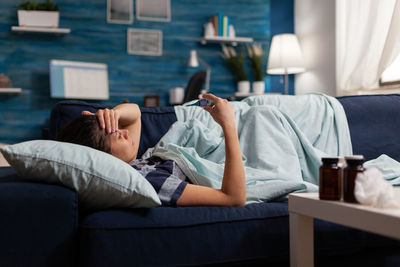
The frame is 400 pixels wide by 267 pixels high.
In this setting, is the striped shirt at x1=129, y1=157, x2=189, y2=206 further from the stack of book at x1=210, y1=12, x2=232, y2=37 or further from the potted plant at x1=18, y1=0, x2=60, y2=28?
the stack of book at x1=210, y1=12, x2=232, y2=37

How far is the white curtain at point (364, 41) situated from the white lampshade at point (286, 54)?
1.37ft

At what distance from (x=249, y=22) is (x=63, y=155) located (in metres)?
3.88

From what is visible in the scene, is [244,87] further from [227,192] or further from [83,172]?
[83,172]

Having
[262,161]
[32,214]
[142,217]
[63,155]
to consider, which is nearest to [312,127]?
[262,161]

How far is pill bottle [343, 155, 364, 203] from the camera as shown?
899 mm

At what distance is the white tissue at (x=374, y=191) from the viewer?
2.73 ft

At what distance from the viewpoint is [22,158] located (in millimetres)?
1078

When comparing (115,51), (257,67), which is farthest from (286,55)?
(115,51)

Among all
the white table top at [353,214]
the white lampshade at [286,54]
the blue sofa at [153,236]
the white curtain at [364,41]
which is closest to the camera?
the white table top at [353,214]

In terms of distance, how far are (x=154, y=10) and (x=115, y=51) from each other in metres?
0.61

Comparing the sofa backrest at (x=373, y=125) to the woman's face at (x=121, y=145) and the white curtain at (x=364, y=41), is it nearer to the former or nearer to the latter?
the woman's face at (x=121, y=145)

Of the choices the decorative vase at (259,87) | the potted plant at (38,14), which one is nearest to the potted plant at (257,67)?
the decorative vase at (259,87)

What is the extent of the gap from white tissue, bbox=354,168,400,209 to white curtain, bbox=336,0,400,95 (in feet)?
8.58

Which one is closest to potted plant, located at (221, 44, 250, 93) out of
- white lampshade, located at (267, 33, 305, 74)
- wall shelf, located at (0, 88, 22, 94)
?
white lampshade, located at (267, 33, 305, 74)
